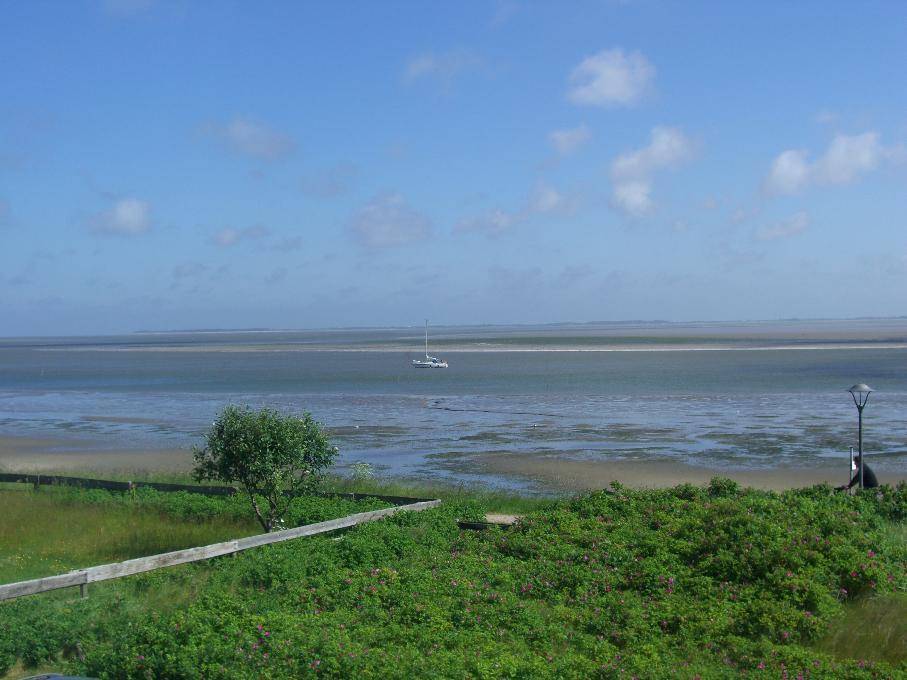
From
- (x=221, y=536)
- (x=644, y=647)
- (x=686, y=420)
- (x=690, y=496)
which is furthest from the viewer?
(x=686, y=420)

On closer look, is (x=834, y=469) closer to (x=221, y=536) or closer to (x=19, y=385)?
(x=221, y=536)

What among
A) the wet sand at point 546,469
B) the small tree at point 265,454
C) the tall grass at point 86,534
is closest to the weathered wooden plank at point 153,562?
the tall grass at point 86,534

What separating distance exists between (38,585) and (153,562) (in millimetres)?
1840

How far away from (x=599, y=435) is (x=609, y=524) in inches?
1159

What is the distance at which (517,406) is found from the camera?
2334 inches

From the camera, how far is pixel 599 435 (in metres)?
44.7

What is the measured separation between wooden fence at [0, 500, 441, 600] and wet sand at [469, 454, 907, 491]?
1548 centimetres

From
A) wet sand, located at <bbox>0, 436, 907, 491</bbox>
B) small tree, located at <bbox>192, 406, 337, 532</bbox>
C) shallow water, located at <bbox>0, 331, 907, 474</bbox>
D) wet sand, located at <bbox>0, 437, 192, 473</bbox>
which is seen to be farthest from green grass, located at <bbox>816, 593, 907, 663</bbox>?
wet sand, located at <bbox>0, 437, 192, 473</bbox>

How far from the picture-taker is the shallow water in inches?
1602

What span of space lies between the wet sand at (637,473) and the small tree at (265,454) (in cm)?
1370

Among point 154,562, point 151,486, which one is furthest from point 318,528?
point 151,486

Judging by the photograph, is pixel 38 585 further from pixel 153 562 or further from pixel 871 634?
pixel 871 634

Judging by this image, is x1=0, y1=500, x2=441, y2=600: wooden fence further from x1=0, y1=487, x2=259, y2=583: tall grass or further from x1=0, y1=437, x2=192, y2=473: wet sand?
x1=0, y1=437, x2=192, y2=473: wet sand

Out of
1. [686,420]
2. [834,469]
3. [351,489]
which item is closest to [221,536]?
[351,489]
